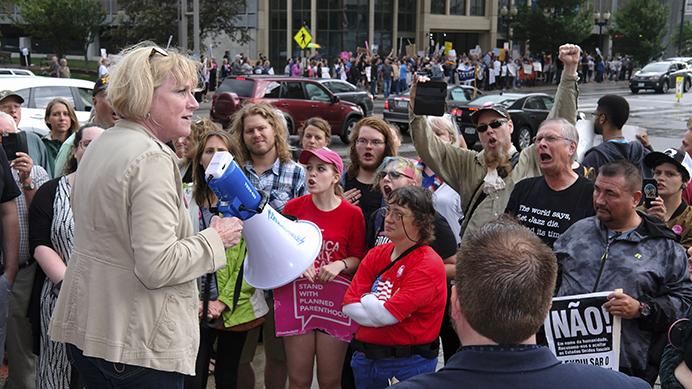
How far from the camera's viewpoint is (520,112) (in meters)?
19.4

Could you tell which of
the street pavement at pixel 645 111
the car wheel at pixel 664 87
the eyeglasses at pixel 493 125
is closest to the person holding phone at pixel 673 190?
the eyeglasses at pixel 493 125

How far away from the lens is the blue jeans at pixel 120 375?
8.52ft

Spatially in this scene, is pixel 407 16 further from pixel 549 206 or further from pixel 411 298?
pixel 411 298

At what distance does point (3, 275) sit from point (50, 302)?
13.2 inches

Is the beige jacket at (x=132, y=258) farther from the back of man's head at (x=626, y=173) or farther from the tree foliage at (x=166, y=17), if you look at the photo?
the tree foliage at (x=166, y=17)

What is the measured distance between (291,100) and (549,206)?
15.4m

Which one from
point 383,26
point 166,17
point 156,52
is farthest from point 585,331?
point 383,26

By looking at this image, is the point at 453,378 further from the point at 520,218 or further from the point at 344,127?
the point at 344,127

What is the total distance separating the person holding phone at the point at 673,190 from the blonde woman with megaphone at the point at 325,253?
1947 millimetres

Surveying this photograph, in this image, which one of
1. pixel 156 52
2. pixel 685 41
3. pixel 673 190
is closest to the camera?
pixel 156 52

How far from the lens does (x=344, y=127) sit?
63.9 ft

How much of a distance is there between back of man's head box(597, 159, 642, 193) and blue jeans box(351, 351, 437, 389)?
1295 millimetres

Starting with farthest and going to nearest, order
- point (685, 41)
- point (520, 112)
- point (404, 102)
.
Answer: point (685, 41), point (404, 102), point (520, 112)

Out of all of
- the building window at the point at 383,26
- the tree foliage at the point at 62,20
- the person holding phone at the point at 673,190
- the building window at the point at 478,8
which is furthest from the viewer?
the building window at the point at 478,8
